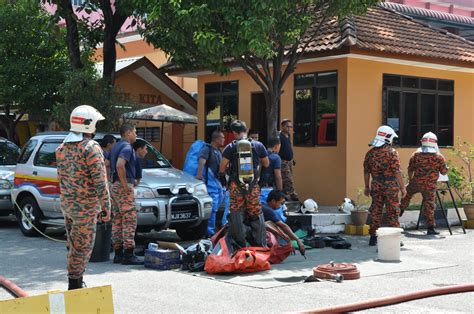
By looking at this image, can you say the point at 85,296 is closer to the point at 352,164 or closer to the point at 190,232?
the point at 190,232

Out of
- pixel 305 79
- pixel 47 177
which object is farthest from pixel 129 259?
pixel 305 79

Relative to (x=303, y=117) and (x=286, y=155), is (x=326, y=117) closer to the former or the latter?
(x=303, y=117)

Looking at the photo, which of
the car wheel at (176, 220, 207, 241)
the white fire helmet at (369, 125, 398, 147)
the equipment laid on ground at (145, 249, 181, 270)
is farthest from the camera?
the car wheel at (176, 220, 207, 241)

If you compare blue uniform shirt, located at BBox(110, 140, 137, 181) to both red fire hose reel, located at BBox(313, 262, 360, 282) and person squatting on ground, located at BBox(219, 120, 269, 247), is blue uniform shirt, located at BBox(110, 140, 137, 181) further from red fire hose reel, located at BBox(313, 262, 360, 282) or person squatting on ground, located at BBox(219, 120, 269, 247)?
red fire hose reel, located at BBox(313, 262, 360, 282)

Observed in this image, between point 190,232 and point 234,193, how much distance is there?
2.88m

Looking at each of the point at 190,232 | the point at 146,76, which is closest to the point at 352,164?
the point at 190,232

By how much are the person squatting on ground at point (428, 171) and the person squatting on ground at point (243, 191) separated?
15.5 feet

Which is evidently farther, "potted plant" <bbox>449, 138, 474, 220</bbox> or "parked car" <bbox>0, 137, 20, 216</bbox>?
"potted plant" <bbox>449, 138, 474, 220</bbox>

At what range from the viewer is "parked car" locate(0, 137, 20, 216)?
14406mm

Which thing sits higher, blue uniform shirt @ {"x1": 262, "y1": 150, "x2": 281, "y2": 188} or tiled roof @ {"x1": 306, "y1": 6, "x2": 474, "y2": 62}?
tiled roof @ {"x1": 306, "y1": 6, "x2": 474, "y2": 62}

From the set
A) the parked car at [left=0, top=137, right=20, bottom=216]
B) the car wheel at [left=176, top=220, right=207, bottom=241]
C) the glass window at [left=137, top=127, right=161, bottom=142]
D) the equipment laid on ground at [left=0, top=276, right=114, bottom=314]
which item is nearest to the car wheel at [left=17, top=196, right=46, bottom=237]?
the parked car at [left=0, top=137, right=20, bottom=216]

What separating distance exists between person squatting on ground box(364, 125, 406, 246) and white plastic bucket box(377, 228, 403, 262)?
1407mm

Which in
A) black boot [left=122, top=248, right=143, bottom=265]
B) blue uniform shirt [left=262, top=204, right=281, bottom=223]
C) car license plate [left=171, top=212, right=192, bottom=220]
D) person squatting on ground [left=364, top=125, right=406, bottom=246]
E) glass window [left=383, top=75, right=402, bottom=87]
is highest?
glass window [left=383, top=75, right=402, bottom=87]

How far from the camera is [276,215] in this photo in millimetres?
10445
